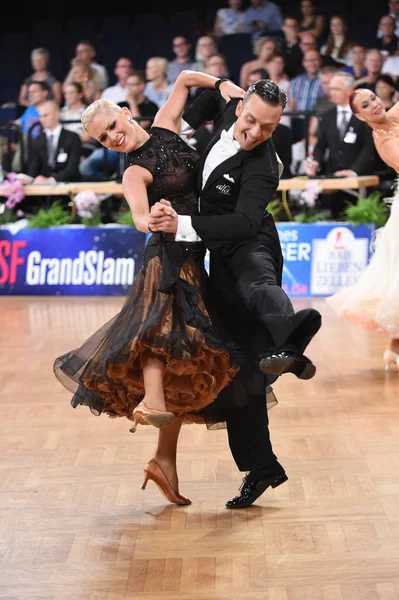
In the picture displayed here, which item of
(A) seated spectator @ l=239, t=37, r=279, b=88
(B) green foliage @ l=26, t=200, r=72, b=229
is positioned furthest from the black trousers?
(A) seated spectator @ l=239, t=37, r=279, b=88

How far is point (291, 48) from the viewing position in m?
9.12

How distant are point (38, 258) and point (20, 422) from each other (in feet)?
12.9

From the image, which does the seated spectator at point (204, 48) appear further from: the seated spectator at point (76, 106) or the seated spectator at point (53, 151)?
the seated spectator at point (53, 151)

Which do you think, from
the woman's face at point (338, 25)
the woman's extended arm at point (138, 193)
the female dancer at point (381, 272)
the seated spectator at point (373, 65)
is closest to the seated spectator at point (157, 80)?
the woman's face at point (338, 25)

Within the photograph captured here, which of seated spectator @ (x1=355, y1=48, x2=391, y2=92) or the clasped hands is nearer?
the clasped hands

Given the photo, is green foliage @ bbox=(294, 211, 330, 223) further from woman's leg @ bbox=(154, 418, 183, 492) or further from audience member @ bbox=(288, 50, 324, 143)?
woman's leg @ bbox=(154, 418, 183, 492)

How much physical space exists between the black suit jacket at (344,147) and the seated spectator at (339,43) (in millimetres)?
977

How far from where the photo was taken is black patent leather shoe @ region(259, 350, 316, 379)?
286cm

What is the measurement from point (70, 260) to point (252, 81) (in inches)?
86.4

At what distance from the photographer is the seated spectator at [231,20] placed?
965 centimetres

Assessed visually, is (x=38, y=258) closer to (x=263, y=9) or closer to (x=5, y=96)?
(x=5, y=96)

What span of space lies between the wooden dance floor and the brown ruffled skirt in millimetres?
431

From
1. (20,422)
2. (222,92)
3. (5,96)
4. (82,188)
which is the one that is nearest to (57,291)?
(82,188)

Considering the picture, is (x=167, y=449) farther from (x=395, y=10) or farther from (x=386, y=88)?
(x=395, y=10)
